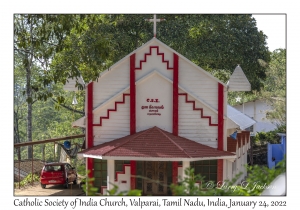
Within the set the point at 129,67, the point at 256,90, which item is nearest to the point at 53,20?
the point at 129,67

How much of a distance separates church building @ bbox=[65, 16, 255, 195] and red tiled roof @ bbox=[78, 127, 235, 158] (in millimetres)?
83

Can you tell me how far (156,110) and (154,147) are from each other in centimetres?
187

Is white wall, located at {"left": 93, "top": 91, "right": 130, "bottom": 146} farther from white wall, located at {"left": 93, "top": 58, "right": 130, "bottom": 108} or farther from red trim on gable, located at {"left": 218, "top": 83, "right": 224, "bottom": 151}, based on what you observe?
red trim on gable, located at {"left": 218, "top": 83, "right": 224, "bottom": 151}

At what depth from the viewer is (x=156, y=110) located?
23.3m

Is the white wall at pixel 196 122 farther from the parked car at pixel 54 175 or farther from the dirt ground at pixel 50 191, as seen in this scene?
the parked car at pixel 54 175

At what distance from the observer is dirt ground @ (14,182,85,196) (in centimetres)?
2405

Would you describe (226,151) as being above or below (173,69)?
below

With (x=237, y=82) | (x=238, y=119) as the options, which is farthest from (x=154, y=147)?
(x=238, y=119)

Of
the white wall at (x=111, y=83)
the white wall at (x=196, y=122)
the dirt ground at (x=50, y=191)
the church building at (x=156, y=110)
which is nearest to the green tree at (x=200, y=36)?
the white wall at (x=111, y=83)

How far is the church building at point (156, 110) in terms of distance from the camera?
2302 cm

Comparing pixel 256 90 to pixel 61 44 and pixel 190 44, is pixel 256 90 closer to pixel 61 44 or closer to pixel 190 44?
pixel 190 44

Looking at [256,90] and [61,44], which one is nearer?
[61,44]

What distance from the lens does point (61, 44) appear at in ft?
61.3
